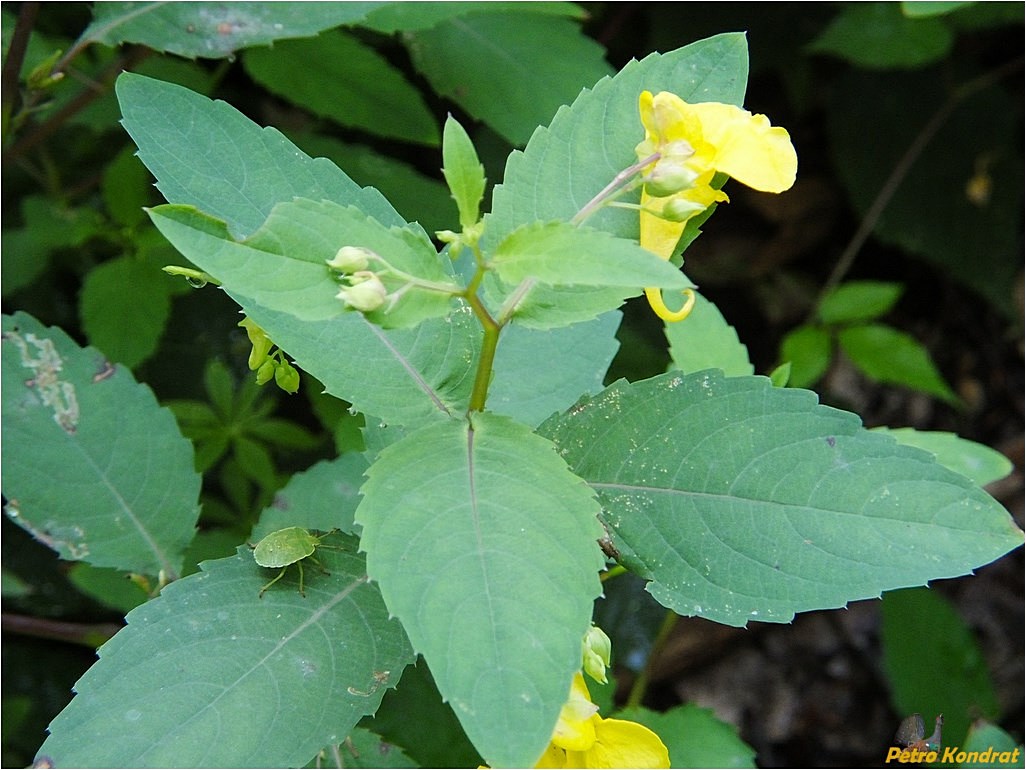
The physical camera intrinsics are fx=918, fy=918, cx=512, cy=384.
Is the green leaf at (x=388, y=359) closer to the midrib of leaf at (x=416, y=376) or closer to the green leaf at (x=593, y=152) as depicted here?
the midrib of leaf at (x=416, y=376)

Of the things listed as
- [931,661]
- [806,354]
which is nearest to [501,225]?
[806,354]

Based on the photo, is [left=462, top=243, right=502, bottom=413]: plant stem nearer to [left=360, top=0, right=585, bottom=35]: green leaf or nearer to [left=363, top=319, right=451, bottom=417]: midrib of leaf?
[left=363, top=319, right=451, bottom=417]: midrib of leaf

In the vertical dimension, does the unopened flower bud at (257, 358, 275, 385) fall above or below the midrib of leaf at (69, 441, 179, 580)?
above

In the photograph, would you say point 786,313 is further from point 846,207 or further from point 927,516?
point 927,516

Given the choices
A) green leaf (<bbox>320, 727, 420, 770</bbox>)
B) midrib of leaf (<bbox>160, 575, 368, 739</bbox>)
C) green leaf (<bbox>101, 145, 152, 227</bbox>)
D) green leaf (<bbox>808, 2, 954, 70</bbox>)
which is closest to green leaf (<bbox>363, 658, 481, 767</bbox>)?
green leaf (<bbox>320, 727, 420, 770</bbox>)

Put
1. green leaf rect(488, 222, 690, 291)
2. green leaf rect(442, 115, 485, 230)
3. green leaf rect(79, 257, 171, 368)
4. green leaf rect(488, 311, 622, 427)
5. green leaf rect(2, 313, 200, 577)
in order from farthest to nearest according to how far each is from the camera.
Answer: green leaf rect(79, 257, 171, 368) → green leaf rect(2, 313, 200, 577) → green leaf rect(488, 311, 622, 427) → green leaf rect(442, 115, 485, 230) → green leaf rect(488, 222, 690, 291)

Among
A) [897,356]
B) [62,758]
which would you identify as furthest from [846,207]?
[62,758]

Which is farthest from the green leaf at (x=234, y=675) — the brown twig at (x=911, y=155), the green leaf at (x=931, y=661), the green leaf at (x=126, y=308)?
the brown twig at (x=911, y=155)
